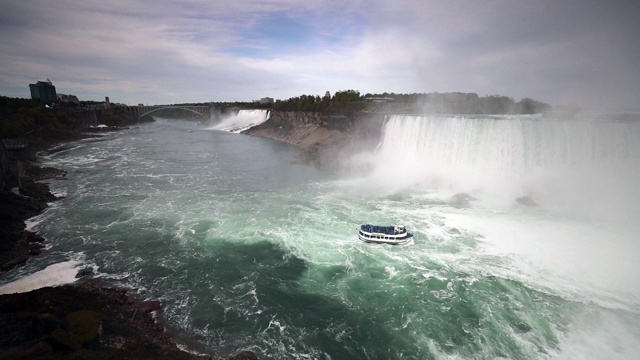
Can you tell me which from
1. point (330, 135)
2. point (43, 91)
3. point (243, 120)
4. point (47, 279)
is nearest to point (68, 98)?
point (43, 91)

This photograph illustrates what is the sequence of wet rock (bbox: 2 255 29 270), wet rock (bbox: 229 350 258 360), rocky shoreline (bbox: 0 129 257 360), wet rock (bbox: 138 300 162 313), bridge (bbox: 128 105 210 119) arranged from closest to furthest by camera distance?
1. rocky shoreline (bbox: 0 129 257 360)
2. wet rock (bbox: 229 350 258 360)
3. wet rock (bbox: 138 300 162 313)
4. wet rock (bbox: 2 255 29 270)
5. bridge (bbox: 128 105 210 119)

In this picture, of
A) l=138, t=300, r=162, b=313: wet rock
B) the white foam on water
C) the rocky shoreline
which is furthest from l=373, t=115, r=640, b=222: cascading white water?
the white foam on water

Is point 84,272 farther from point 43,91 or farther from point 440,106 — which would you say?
point 43,91

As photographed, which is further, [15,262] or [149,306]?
[15,262]

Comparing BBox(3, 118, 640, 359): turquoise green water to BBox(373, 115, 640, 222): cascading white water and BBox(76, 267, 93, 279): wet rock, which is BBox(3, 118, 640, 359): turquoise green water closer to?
BBox(373, 115, 640, 222): cascading white water

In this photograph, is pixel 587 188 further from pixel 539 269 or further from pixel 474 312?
pixel 474 312

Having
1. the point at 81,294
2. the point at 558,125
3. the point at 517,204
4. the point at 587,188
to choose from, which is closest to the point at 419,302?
the point at 81,294
